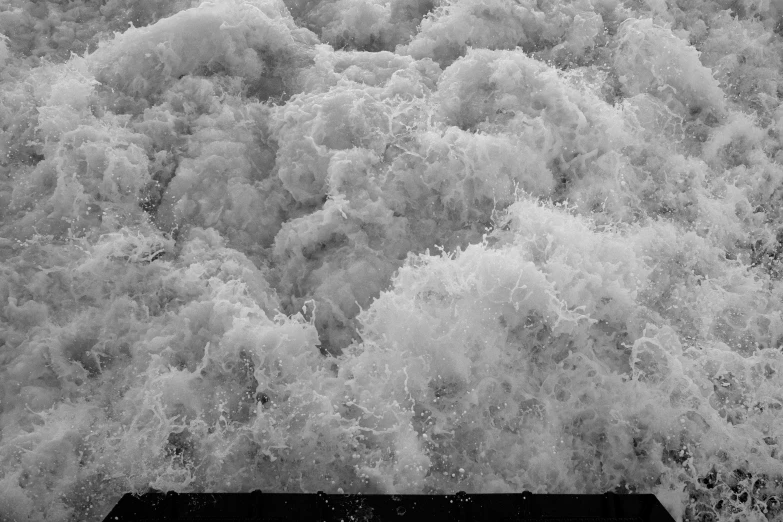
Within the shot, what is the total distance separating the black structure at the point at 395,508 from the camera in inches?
129

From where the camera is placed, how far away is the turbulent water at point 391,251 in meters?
4.07

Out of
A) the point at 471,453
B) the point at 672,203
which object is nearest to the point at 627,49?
the point at 672,203

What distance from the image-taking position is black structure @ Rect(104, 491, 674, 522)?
129 inches

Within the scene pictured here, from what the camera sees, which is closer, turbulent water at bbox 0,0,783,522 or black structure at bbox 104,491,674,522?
black structure at bbox 104,491,674,522

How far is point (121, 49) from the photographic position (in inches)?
236

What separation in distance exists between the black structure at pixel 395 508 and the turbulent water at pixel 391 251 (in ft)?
1.87

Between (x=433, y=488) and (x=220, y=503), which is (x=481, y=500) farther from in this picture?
(x=220, y=503)

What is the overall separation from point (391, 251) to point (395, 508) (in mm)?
2166

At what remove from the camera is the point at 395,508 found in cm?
337

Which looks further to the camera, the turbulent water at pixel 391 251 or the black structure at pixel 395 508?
the turbulent water at pixel 391 251

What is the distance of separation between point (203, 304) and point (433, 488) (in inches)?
77.8

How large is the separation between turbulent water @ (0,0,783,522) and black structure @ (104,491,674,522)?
1.87ft

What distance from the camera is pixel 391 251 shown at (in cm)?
507

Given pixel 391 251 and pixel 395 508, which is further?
pixel 391 251
